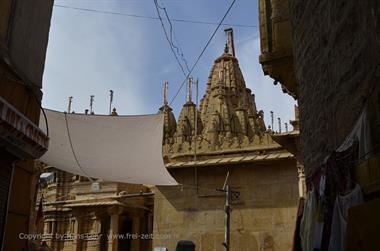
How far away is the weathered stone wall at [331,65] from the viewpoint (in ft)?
11.8

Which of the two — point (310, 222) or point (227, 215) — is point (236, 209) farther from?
point (310, 222)

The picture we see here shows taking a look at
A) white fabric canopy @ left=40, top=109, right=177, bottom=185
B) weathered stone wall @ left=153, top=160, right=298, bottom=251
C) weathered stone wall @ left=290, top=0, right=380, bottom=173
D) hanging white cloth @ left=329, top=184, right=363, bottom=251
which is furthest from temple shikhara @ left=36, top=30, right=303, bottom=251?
hanging white cloth @ left=329, top=184, right=363, bottom=251

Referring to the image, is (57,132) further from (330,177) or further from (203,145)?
(203,145)

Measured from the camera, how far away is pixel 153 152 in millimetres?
9383

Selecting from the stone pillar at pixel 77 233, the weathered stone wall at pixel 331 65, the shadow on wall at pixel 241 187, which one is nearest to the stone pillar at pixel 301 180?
the shadow on wall at pixel 241 187

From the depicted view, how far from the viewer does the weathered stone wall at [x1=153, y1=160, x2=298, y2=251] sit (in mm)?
12766

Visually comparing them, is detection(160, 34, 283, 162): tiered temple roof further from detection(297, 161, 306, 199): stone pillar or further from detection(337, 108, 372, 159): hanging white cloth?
detection(337, 108, 372, 159): hanging white cloth

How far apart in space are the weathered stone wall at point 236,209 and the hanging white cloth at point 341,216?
9.37 metres

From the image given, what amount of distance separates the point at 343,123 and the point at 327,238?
3.79 feet

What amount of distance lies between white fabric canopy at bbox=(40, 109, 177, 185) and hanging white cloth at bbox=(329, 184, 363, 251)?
19.3 feet

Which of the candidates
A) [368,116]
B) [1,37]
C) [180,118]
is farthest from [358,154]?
[180,118]

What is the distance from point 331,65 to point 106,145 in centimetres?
546

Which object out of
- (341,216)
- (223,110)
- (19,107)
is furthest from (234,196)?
(223,110)

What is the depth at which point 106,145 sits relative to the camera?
880 centimetres
